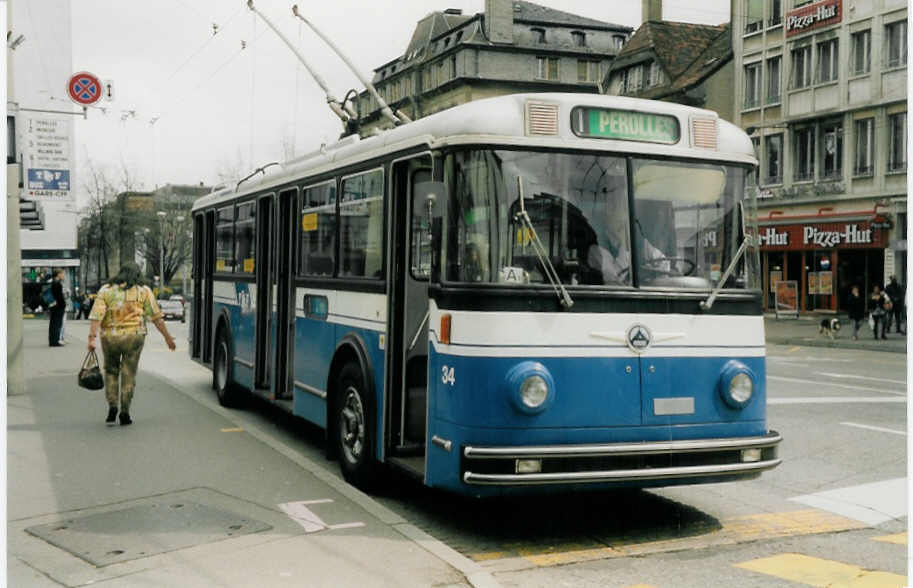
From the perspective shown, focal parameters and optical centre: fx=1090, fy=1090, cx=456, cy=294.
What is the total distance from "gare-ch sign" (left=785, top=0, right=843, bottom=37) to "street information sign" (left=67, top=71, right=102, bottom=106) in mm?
27440

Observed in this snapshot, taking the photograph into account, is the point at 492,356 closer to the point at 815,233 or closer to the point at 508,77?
the point at 815,233

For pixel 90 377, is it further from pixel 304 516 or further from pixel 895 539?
pixel 895 539

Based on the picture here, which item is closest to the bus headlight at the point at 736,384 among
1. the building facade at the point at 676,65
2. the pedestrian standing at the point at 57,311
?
the pedestrian standing at the point at 57,311

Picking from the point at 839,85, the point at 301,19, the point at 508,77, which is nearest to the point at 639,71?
the point at 508,77

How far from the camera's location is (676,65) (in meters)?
51.4

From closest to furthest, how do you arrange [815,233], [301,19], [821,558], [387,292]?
[821,558] → [387,292] → [301,19] → [815,233]

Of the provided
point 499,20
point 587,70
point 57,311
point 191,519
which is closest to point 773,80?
point 499,20

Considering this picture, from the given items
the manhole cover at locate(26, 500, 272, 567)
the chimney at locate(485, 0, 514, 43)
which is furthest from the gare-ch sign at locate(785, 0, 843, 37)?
the manhole cover at locate(26, 500, 272, 567)

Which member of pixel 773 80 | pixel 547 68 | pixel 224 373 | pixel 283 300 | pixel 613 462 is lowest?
pixel 224 373

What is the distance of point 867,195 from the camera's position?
33688mm

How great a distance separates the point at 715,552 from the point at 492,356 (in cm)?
184

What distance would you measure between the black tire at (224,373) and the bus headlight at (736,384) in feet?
25.1

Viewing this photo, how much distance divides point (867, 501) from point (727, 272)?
A: 2.36 metres

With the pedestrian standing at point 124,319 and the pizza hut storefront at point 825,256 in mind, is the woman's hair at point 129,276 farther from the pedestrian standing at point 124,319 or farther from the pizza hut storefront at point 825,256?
the pizza hut storefront at point 825,256
